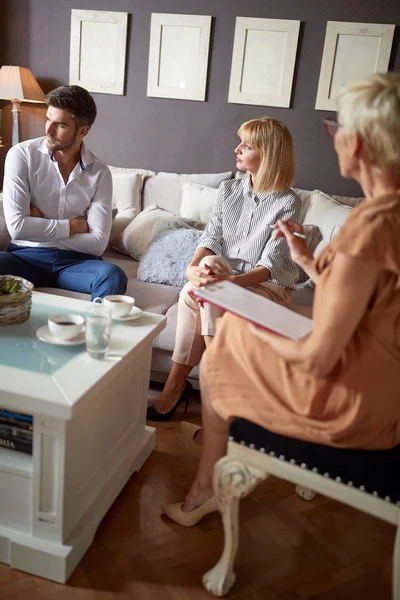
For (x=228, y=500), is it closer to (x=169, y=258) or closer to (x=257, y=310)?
(x=257, y=310)

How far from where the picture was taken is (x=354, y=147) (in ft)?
3.81

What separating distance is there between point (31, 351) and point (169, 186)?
2.03 meters

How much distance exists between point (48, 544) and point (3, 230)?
1.61m

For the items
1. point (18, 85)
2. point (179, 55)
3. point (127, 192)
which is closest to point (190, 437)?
point (127, 192)

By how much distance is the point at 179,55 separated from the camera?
348 cm

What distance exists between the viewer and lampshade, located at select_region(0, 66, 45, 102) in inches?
139

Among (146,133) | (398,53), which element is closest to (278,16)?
(398,53)

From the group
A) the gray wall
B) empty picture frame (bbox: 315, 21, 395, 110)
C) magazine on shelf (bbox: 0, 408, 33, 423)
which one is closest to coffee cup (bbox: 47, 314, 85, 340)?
magazine on shelf (bbox: 0, 408, 33, 423)

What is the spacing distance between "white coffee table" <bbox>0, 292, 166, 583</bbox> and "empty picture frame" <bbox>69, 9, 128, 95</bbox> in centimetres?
245

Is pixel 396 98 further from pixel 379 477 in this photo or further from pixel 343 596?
pixel 343 596

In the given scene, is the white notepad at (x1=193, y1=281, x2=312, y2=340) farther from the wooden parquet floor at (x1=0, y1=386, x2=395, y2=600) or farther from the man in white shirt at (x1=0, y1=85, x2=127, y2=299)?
the man in white shirt at (x1=0, y1=85, x2=127, y2=299)

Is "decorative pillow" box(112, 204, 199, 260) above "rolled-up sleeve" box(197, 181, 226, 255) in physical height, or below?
below

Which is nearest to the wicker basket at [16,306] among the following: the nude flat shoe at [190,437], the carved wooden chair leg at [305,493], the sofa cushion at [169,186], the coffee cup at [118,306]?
the coffee cup at [118,306]

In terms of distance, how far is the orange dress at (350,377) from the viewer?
1118mm
